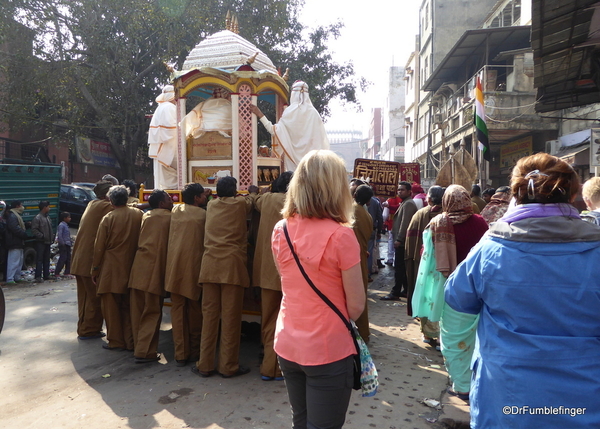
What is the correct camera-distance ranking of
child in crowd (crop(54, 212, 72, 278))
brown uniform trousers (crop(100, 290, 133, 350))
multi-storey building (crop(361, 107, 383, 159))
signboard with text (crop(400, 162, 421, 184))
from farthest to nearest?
multi-storey building (crop(361, 107, 383, 159))
signboard with text (crop(400, 162, 421, 184))
child in crowd (crop(54, 212, 72, 278))
brown uniform trousers (crop(100, 290, 133, 350))

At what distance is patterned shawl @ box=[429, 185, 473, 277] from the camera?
181 inches

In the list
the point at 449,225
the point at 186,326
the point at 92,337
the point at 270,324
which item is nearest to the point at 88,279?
the point at 92,337

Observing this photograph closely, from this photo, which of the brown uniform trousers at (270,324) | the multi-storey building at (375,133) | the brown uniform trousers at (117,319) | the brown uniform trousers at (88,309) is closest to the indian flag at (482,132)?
the brown uniform trousers at (270,324)

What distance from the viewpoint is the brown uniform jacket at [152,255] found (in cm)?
521

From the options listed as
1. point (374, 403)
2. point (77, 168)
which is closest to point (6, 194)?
point (374, 403)

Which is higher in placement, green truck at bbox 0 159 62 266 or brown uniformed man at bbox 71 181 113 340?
green truck at bbox 0 159 62 266

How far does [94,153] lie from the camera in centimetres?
2544

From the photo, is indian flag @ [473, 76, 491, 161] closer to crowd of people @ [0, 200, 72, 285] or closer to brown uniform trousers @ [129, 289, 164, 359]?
brown uniform trousers @ [129, 289, 164, 359]

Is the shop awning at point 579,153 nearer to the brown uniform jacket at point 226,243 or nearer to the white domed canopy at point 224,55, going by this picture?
the white domed canopy at point 224,55

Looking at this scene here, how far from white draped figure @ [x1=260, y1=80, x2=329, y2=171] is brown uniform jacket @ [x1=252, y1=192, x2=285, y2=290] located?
2.03 meters

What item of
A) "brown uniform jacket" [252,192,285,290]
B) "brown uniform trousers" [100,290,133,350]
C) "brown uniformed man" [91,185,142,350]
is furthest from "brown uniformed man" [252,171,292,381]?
"brown uniform trousers" [100,290,133,350]

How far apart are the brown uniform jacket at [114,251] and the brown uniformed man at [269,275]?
1754mm

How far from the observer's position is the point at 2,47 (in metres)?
19.5

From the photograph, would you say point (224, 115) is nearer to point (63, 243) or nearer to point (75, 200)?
point (63, 243)
